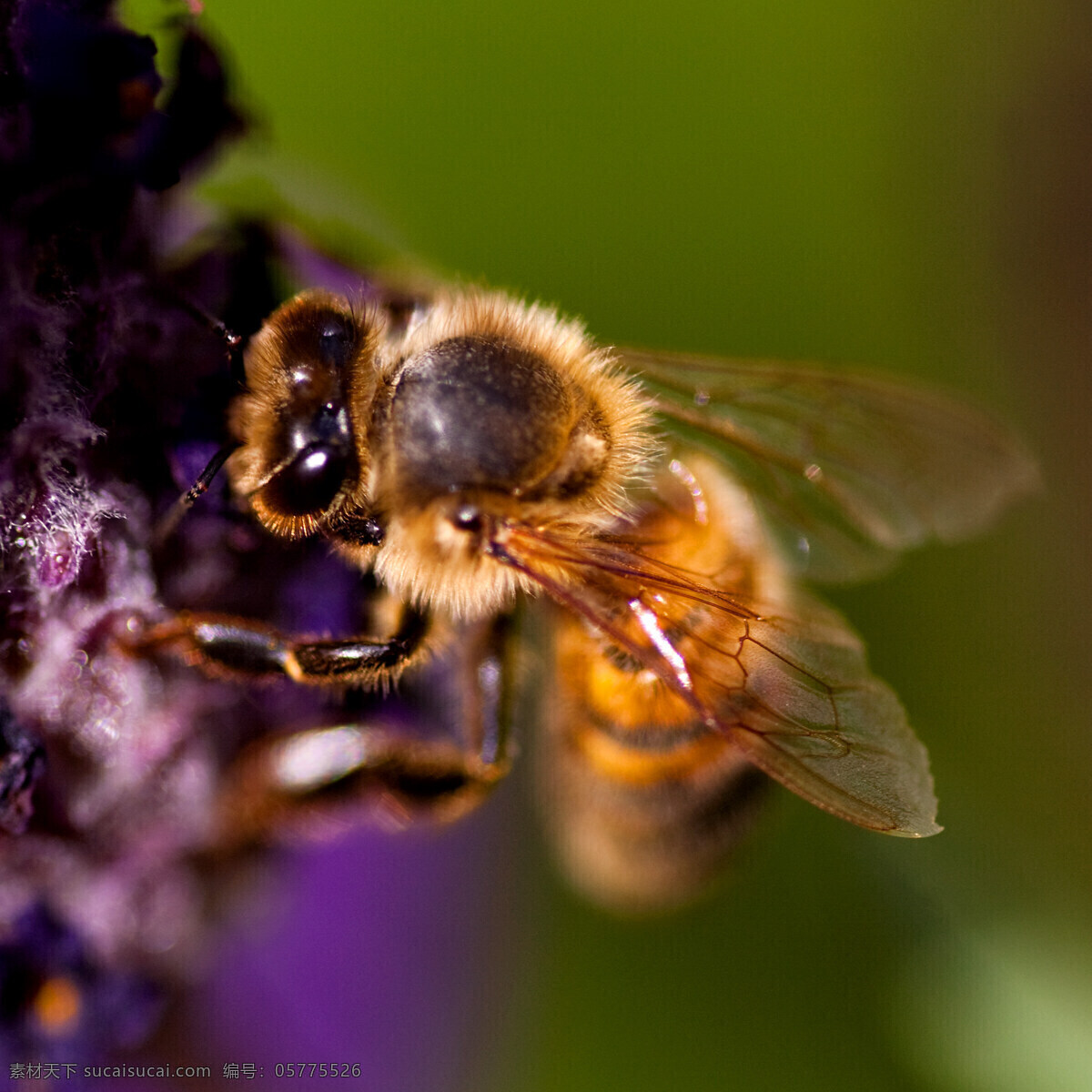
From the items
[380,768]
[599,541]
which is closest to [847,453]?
[599,541]

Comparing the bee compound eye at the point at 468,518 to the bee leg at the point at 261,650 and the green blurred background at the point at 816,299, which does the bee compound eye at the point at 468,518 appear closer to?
the bee leg at the point at 261,650

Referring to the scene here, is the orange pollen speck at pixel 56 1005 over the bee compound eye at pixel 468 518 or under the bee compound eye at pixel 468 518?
under

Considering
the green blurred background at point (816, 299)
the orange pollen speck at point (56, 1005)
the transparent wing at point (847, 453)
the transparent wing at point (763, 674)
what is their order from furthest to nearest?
the green blurred background at point (816, 299) → the transparent wing at point (847, 453) → the orange pollen speck at point (56, 1005) → the transparent wing at point (763, 674)

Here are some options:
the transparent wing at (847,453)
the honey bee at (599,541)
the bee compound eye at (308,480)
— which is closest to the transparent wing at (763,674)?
the honey bee at (599,541)

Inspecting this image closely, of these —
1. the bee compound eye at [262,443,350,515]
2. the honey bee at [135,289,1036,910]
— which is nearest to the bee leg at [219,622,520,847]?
the honey bee at [135,289,1036,910]

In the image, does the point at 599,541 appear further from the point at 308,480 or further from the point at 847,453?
the point at 847,453

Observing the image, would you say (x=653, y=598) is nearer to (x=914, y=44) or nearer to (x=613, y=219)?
(x=613, y=219)
